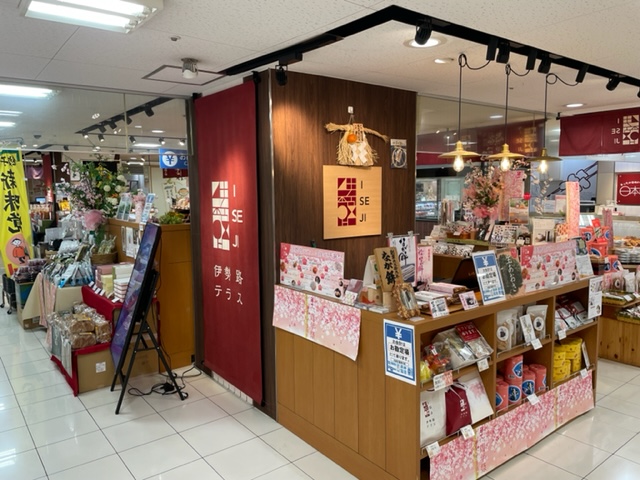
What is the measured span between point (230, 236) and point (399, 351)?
6.61 feet

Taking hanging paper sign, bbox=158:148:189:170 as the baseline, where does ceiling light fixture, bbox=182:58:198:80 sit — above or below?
above

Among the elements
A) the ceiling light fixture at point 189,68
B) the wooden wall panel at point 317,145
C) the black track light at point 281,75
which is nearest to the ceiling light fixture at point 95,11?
the ceiling light fixture at point 189,68

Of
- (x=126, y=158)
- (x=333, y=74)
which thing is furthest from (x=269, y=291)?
(x=126, y=158)

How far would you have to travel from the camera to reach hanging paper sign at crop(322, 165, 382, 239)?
12.5 feet

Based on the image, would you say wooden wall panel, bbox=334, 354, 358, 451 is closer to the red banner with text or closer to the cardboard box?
the cardboard box

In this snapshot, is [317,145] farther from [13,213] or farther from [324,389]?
[13,213]

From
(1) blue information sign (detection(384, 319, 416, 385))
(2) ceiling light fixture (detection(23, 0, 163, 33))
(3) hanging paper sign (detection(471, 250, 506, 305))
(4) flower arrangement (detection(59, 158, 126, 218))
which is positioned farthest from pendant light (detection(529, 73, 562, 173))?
(4) flower arrangement (detection(59, 158, 126, 218))

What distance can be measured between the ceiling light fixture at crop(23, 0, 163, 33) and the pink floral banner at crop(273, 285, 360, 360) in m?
1.89

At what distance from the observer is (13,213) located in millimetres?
6898

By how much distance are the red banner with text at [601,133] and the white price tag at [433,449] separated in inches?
199

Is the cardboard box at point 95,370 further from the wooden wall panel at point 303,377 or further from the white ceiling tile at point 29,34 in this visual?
the white ceiling tile at point 29,34

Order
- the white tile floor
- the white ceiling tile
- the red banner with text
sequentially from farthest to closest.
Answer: the red banner with text < the white tile floor < the white ceiling tile

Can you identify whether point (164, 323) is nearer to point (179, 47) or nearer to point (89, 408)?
point (89, 408)

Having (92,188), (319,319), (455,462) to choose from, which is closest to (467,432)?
(455,462)
